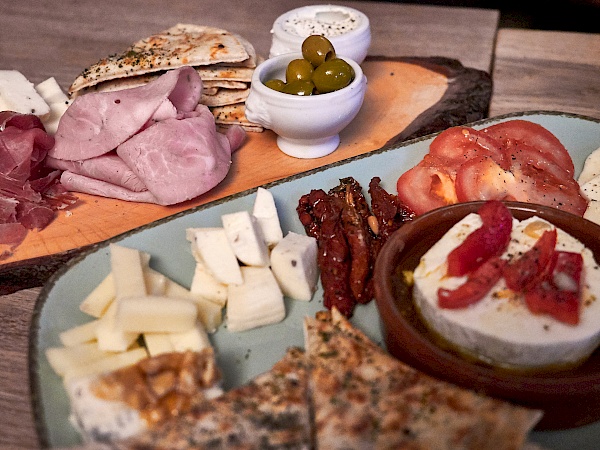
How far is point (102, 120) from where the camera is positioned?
132 inches

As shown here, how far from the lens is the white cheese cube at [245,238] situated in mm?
2559

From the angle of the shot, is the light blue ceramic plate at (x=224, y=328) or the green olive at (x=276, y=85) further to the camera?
the green olive at (x=276, y=85)

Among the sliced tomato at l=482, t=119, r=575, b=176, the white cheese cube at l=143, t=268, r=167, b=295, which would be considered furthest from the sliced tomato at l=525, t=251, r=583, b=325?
the white cheese cube at l=143, t=268, r=167, b=295

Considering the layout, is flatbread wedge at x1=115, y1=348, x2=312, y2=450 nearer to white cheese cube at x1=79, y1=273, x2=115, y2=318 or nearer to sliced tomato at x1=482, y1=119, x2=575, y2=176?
white cheese cube at x1=79, y1=273, x2=115, y2=318

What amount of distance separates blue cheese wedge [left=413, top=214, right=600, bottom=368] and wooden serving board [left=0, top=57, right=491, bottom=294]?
1.50m

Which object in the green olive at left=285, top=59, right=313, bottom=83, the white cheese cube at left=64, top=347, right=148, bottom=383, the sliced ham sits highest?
the green olive at left=285, top=59, right=313, bottom=83

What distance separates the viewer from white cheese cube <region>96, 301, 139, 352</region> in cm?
222

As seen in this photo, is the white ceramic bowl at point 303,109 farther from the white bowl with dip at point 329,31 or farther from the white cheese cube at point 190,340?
the white cheese cube at point 190,340

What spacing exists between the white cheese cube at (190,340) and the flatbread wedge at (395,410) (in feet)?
1.33

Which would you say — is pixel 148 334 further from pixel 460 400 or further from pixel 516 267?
pixel 516 267

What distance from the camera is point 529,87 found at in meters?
4.55

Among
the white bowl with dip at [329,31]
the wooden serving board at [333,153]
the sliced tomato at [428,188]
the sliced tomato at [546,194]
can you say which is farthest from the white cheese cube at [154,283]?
the white bowl with dip at [329,31]

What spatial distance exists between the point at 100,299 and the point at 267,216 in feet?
2.55

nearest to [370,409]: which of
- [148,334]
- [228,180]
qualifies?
[148,334]
